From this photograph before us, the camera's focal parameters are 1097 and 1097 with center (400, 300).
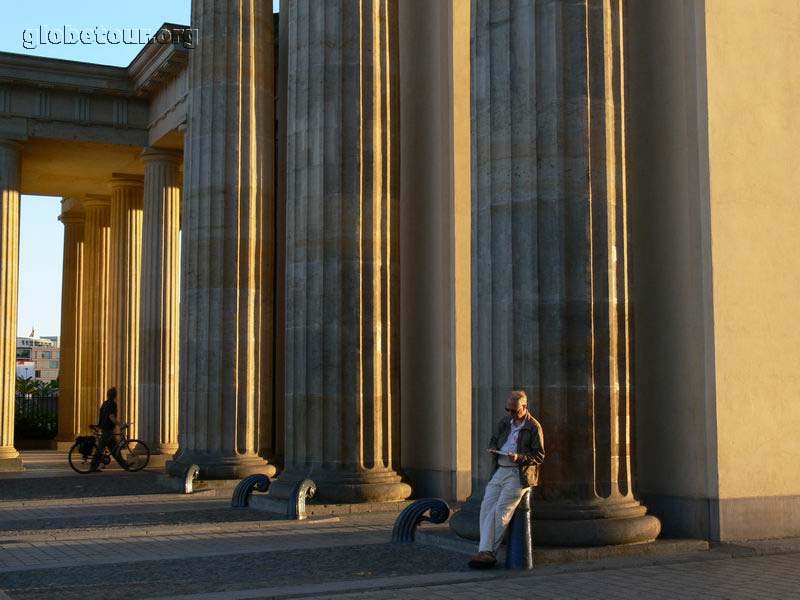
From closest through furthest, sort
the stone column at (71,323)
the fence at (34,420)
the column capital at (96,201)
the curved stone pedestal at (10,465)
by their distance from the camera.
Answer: the curved stone pedestal at (10,465) → the stone column at (71,323) → the column capital at (96,201) → the fence at (34,420)

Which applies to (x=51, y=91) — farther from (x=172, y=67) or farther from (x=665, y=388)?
(x=665, y=388)

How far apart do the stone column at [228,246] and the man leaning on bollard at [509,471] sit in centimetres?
1038

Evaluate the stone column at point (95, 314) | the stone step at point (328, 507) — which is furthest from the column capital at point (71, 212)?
the stone step at point (328, 507)

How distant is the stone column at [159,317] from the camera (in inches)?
1196

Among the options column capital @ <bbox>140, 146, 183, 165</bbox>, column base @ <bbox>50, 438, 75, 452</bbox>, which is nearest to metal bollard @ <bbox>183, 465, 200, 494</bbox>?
column capital @ <bbox>140, 146, 183, 165</bbox>

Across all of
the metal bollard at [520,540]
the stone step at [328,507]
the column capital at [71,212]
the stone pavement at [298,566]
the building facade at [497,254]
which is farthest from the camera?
the column capital at [71,212]

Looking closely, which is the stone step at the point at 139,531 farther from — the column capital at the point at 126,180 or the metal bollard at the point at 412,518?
the column capital at the point at 126,180

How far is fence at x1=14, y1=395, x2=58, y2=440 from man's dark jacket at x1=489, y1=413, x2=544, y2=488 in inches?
1369

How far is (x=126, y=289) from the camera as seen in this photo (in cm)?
3491

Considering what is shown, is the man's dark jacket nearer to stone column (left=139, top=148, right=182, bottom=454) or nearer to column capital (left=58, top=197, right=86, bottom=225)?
stone column (left=139, top=148, right=182, bottom=454)

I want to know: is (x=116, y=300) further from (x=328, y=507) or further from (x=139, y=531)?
(x=139, y=531)

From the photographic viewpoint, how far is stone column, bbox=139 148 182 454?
30.4 m

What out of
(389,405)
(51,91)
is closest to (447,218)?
(389,405)

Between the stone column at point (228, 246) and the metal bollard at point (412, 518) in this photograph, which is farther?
the stone column at point (228, 246)
